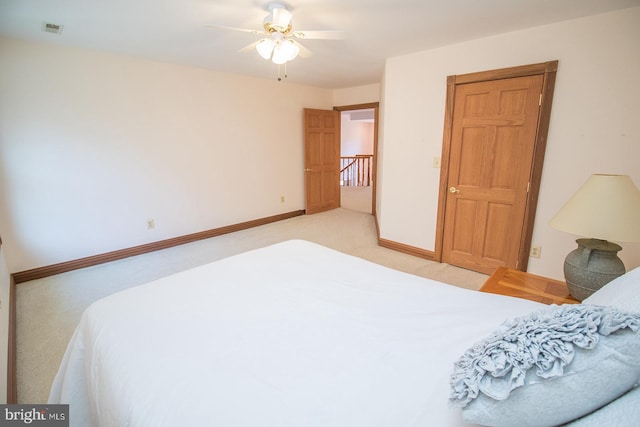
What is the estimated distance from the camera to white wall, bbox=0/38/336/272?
2.95 m

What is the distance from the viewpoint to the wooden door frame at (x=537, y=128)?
257 cm

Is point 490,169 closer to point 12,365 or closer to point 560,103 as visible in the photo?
point 560,103

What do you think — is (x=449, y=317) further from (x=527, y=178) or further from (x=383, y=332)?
(x=527, y=178)

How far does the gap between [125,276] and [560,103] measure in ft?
14.8

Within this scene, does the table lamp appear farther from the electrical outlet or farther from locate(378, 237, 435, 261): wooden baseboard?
locate(378, 237, 435, 261): wooden baseboard

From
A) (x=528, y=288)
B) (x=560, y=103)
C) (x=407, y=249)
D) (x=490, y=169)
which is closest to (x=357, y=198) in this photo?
(x=407, y=249)

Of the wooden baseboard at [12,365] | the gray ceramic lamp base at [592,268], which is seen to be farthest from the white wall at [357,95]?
the wooden baseboard at [12,365]

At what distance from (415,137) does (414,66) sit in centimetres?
78

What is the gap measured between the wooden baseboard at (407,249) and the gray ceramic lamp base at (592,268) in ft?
6.59

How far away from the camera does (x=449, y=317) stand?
1219 millimetres

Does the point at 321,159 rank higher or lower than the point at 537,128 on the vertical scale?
lower

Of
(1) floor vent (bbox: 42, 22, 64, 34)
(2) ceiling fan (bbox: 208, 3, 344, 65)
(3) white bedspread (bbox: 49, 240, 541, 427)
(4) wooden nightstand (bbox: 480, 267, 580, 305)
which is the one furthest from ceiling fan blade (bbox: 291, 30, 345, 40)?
(1) floor vent (bbox: 42, 22, 64, 34)

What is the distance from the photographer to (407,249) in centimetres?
379

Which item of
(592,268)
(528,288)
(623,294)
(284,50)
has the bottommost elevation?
(528,288)
